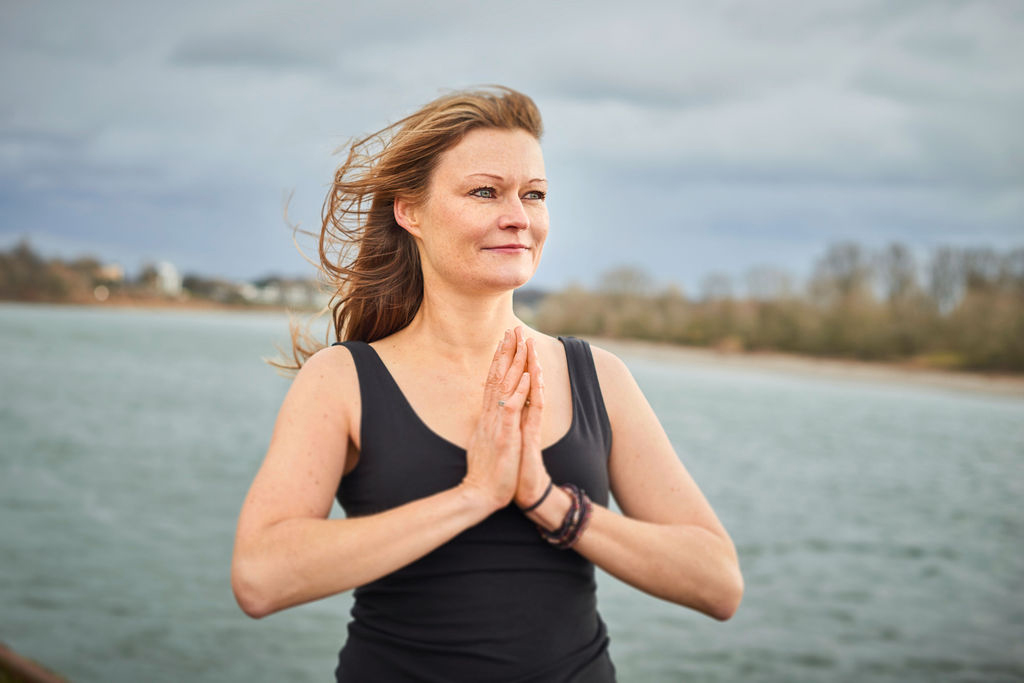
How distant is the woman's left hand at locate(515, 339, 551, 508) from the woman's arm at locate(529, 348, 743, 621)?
4cm

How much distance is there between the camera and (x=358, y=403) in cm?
163

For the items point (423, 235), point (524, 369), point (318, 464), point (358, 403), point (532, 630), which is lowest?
point (532, 630)

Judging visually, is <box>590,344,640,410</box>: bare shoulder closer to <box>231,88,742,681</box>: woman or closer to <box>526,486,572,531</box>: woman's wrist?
<box>231,88,742,681</box>: woman

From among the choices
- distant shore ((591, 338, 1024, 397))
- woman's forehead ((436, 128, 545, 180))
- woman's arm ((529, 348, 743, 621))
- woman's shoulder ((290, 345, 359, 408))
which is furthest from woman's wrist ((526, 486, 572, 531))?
distant shore ((591, 338, 1024, 397))

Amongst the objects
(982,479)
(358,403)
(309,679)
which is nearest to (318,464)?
(358,403)

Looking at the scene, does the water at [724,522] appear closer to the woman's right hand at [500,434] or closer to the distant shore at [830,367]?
the woman's right hand at [500,434]

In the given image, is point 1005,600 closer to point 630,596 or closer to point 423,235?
point 630,596

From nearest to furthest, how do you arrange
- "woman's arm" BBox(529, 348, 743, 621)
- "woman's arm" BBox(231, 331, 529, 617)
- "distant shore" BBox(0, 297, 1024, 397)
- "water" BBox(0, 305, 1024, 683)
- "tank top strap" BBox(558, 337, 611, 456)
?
"woman's arm" BBox(231, 331, 529, 617)
"woman's arm" BBox(529, 348, 743, 621)
"tank top strap" BBox(558, 337, 611, 456)
"water" BBox(0, 305, 1024, 683)
"distant shore" BBox(0, 297, 1024, 397)

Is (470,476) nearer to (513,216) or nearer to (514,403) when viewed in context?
(514,403)

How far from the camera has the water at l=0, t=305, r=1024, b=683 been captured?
8.59 meters

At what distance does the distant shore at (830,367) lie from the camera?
128ft

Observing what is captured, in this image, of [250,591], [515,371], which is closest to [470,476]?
[515,371]

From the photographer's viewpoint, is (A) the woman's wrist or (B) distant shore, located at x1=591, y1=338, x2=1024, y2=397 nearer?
(A) the woman's wrist

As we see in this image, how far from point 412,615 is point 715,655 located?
837 cm
